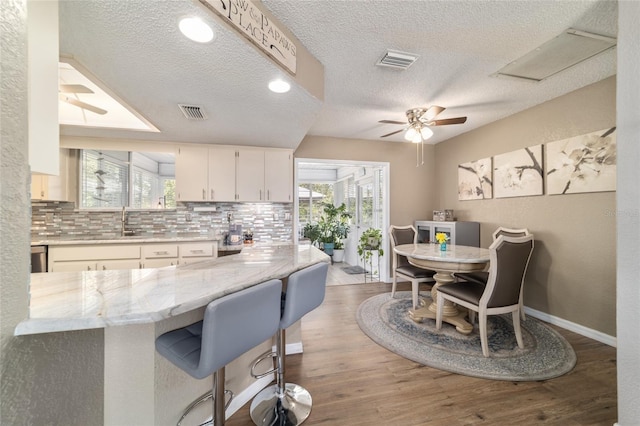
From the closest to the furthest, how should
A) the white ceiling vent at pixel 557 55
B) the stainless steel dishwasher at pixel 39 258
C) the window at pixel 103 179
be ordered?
the white ceiling vent at pixel 557 55 < the stainless steel dishwasher at pixel 39 258 < the window at pixel 103 179

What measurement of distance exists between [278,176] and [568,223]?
357 cm

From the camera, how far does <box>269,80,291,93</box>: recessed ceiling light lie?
1946 mm

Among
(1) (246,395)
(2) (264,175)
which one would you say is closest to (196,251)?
(2) (264,175)

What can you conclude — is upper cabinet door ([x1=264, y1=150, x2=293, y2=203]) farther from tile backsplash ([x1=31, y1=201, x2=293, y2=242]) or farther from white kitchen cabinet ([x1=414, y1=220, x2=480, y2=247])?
white kitchen cabinet ([x1=414, y1=220, x2=480, y2=247])

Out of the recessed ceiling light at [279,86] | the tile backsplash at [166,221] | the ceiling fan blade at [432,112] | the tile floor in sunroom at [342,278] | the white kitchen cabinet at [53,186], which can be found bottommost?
the tile floor in sunroom at [342,278]

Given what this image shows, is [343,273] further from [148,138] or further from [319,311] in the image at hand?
[148,138]

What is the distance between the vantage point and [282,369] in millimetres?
1578

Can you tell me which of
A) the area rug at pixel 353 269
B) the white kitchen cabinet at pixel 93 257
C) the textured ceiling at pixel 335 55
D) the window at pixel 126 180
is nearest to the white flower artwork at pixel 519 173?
the textured ceiling at pixel 335 55

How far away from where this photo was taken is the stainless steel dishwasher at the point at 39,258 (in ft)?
8.96

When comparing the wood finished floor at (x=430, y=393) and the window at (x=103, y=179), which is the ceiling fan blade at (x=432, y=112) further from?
the window at (x=103, y=179)

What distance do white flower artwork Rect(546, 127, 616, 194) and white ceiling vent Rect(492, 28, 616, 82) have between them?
82 cm

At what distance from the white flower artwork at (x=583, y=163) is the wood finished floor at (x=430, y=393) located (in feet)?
5.04

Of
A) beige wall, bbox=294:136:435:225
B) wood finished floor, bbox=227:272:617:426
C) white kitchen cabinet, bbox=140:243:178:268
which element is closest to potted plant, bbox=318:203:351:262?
beige wall, bbox=294:136:435:225

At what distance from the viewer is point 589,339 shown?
2.46 m
